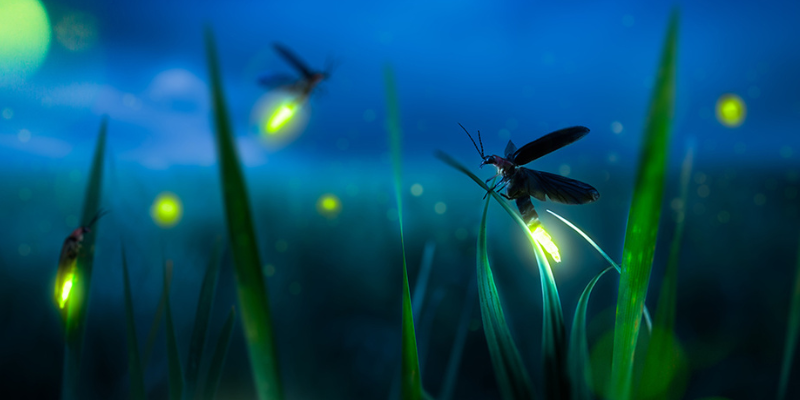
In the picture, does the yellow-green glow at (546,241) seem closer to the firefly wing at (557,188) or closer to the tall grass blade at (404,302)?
the firefly wing at (557,188)

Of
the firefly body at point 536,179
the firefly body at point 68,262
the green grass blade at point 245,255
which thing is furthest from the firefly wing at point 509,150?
the firefly body at point 68,262

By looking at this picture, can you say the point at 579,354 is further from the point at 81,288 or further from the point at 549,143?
the point at 81,288

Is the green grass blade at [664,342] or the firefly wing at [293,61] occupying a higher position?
the firefly wing at [293,61]

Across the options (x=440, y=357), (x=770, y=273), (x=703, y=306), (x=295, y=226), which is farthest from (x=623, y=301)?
(x=770, y=273)

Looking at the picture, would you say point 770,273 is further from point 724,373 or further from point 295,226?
point 295,226

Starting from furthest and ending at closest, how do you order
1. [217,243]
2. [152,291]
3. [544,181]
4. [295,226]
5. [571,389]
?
[295,226]
[152,291]
[217,243]
[544,181]
[571,389]

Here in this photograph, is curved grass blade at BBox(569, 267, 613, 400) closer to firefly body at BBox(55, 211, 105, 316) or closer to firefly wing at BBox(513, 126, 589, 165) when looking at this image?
firefly wing at BBox(513, 126, 589, 165)
